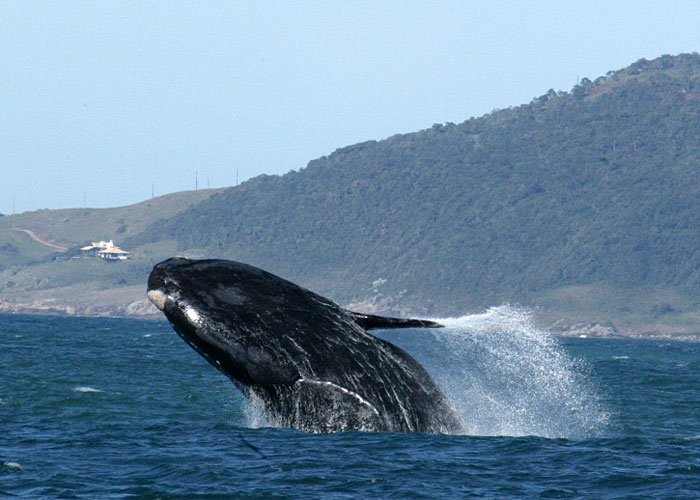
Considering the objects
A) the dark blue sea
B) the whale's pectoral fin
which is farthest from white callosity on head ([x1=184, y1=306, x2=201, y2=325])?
the dark blue sea

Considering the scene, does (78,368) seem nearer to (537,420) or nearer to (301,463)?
(537,420)

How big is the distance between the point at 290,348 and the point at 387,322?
1.27 meters

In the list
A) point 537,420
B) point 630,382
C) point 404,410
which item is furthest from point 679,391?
point 404,410

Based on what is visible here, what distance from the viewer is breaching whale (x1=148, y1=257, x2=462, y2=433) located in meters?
13.5

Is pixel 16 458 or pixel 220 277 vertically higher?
pixel 220 277

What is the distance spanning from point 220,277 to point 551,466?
5906 mm

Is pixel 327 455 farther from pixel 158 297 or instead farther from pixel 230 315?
pixel 158 297

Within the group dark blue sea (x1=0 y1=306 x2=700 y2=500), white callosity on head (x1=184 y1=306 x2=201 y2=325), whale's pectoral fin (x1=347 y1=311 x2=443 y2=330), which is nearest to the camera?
white callosity on head (x1=184 y1=306 x2=201 y2=325)

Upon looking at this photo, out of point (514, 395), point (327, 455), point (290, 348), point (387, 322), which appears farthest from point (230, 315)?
point (514, 395)

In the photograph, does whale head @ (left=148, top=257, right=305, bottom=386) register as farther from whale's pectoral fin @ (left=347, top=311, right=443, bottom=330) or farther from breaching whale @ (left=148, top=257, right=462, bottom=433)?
whale's pectoral fin @ (left=347, top=311, right=443, bottom=330)

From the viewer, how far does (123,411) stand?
1029 inches

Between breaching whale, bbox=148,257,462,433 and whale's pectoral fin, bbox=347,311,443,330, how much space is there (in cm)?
1

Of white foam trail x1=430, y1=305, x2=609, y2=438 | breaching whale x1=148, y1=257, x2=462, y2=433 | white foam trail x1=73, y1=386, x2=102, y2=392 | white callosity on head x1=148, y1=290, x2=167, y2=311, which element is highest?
white callosity on head x1=148, y1=290, x2=167, y2=311

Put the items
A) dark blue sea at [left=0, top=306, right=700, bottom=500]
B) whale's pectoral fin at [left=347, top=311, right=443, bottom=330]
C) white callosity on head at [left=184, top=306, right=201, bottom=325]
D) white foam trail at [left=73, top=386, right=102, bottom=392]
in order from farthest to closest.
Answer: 1. white foam trail at [left=73, top=386, right=102, bottom=392]
2. dark blue sea at [left=0, top=306, right=700, bottom=500]
3. whale's pectoral fin at [left=347, top=311, right=443, bottom=330]
4. white callosity on head at [left=184, top=306, right=201, bottom=325]
